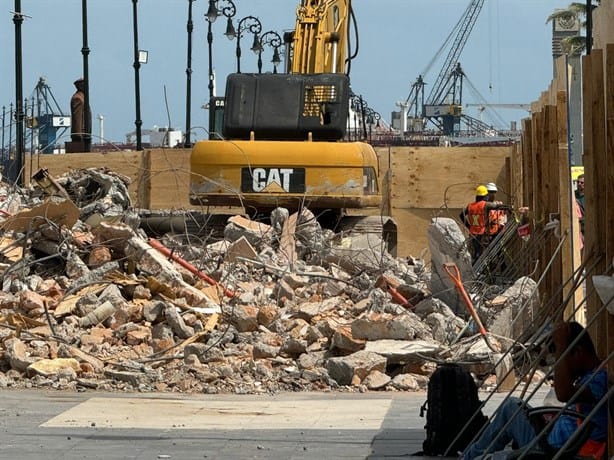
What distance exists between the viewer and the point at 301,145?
989 inches

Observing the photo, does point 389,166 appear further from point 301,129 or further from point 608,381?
point 608,381

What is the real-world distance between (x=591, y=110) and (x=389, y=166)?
2392 cm

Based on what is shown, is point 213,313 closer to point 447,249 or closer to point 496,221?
point 447,249

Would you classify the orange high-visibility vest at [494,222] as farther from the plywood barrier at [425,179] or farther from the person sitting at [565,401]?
the person sitting at [565,401]

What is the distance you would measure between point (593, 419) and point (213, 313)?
9.29m

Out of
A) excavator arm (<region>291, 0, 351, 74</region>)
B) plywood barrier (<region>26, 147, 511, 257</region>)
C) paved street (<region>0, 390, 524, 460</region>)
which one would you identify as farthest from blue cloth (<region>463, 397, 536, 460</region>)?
plywood barrier (<region>26, 147, 511, 257</region>)

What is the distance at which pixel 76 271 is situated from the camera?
61.2 ft

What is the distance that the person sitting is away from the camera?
8.00 m

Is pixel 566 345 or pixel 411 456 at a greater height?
pixel 566 345

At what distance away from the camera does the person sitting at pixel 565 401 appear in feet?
26.2

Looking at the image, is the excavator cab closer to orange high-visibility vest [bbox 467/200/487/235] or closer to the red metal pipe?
orange high-visibility vest [bbox 467/200/487/235]

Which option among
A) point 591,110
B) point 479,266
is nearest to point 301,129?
point 479,266

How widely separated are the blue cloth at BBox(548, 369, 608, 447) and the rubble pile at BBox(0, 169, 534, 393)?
20.9 feet

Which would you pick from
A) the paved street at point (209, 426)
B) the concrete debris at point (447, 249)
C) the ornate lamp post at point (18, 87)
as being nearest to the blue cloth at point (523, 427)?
the paved street at point (209, 426)
